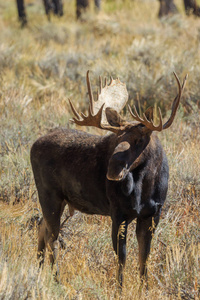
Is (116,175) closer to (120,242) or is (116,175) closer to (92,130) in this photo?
(120,242)

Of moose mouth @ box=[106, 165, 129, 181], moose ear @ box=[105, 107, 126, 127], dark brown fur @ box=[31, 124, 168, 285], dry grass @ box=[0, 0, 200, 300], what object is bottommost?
dry grass @ box=[0, 0, 200, 300]

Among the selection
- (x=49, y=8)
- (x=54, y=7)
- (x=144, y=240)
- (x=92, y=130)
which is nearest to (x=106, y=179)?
(x=144, y=240)

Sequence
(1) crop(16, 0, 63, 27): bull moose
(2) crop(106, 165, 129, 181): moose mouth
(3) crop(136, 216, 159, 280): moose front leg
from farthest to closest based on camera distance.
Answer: (1) crop(16, 0, 63, 27): bull moose → (3) crop(136, 216, 159, 280): moose front leg → (2) crop(106, 165, 129, 181): moose mouth

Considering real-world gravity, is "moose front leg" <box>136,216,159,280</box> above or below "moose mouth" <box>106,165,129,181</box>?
below

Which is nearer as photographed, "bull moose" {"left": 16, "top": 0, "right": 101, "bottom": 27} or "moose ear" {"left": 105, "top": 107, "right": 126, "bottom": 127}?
"moose ear" {"left": 105, "top": 107, "right": 126, "bottom": 127}

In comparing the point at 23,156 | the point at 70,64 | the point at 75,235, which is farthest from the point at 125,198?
the point at 70,64

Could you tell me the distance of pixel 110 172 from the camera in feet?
13.3

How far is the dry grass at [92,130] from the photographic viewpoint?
166 inches

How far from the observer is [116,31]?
17.3 metres

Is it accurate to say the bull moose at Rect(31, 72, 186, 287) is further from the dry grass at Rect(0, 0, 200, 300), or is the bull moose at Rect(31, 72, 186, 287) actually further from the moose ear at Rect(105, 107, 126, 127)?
the dry grass at Rect(0, 0, 200, 300)

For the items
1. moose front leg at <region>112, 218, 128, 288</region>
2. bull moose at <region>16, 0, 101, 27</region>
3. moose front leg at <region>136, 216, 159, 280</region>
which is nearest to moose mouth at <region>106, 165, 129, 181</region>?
moose front leg at <region>112, 218, 128, 288</region>

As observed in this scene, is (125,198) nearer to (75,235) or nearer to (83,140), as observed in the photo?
(83,140)

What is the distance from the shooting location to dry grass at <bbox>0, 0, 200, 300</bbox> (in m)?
4.21

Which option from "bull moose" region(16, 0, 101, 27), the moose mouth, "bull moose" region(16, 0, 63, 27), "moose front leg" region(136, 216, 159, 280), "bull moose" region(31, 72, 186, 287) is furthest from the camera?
"bull moose" region(16, 0, 63, 27)
